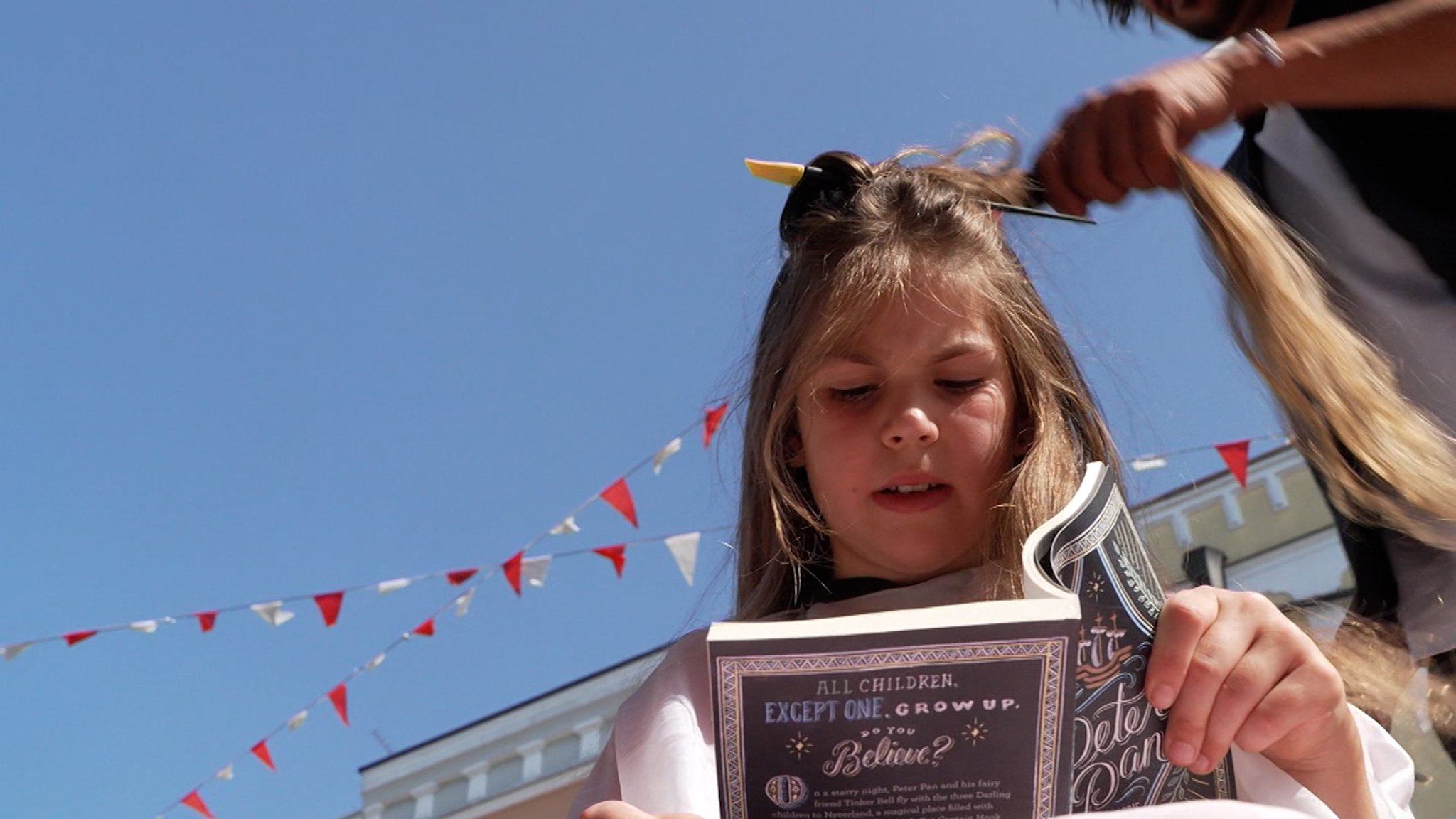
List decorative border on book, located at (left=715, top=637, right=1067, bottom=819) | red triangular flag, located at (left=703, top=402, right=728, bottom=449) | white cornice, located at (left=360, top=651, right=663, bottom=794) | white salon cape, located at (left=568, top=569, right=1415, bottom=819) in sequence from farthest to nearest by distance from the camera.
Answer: white cornice, located at (left=360, top=651, right=663, bottom=794), red triangular flag, located at (left=703, top=402, right=728, bottom=449), white salon cape, located at (left=568, top=569, right=1415, bottom=819), decorative border on book, located at (left=715, top=637, right=1067, bottom=819)

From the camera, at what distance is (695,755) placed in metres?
1.27

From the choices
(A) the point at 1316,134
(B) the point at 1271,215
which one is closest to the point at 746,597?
(B) the point at 1271,215

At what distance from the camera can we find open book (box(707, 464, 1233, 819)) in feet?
3.14

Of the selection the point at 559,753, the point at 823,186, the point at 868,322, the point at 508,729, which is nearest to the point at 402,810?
the point at 508,729

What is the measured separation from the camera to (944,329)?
159 cm

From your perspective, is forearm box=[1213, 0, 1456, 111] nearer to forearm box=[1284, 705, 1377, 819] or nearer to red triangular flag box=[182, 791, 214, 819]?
forearm box=[1284, 705, 1377, 819]

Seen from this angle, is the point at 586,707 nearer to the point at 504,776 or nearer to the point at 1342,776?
the point at 504,776

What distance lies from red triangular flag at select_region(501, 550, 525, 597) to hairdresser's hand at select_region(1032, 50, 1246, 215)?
4.81m

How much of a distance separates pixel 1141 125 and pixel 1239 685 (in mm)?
672

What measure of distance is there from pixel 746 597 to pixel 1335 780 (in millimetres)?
750

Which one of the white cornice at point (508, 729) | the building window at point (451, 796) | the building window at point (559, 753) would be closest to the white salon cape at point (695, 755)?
the white cornice at point (508, 729)

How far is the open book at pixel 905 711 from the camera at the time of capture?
96 cm

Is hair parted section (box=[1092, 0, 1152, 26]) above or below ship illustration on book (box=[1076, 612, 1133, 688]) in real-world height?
above

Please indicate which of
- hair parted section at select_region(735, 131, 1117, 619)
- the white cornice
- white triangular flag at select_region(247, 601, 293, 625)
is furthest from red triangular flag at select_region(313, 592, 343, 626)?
hair parted section at select_region(735, 131, 1117, 619)
